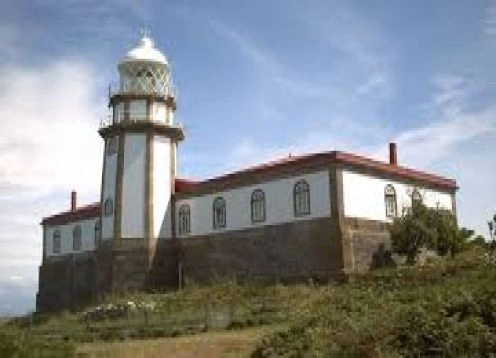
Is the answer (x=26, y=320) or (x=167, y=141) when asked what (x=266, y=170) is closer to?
(x=167, y=141)

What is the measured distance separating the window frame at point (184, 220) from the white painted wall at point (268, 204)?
256 millimetres

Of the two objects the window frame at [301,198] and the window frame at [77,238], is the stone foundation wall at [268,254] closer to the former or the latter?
the window frame at [301,198]

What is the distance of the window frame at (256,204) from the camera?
3673 cm

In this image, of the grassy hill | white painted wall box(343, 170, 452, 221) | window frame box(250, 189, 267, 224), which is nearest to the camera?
the grassy hill

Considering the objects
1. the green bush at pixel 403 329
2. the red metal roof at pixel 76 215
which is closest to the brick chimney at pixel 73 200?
the red metal roof at pixel 76 215

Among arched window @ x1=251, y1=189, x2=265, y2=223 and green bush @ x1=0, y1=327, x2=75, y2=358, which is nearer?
green bush @ x1=0, y1=327, x2=75, y2=358

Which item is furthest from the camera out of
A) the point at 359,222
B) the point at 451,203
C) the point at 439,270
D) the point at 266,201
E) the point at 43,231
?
the point at 43,231

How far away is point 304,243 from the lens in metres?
34.3

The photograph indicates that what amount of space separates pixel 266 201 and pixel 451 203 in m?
10.6

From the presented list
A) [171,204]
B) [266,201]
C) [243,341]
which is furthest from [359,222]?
[243,341]

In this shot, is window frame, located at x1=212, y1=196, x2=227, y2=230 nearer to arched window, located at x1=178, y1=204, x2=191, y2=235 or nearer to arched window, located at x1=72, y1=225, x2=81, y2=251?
arched window, located at x1=178, y1=204, x2=191, y2=235

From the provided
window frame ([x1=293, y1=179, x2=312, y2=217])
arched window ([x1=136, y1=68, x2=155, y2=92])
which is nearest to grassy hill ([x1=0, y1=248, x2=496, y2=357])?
window frame ([x1=293, y1=179, x2=312, y2=217])

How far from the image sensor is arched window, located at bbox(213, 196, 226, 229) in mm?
39031

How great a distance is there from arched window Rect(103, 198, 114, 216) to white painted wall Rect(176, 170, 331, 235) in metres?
3.50
